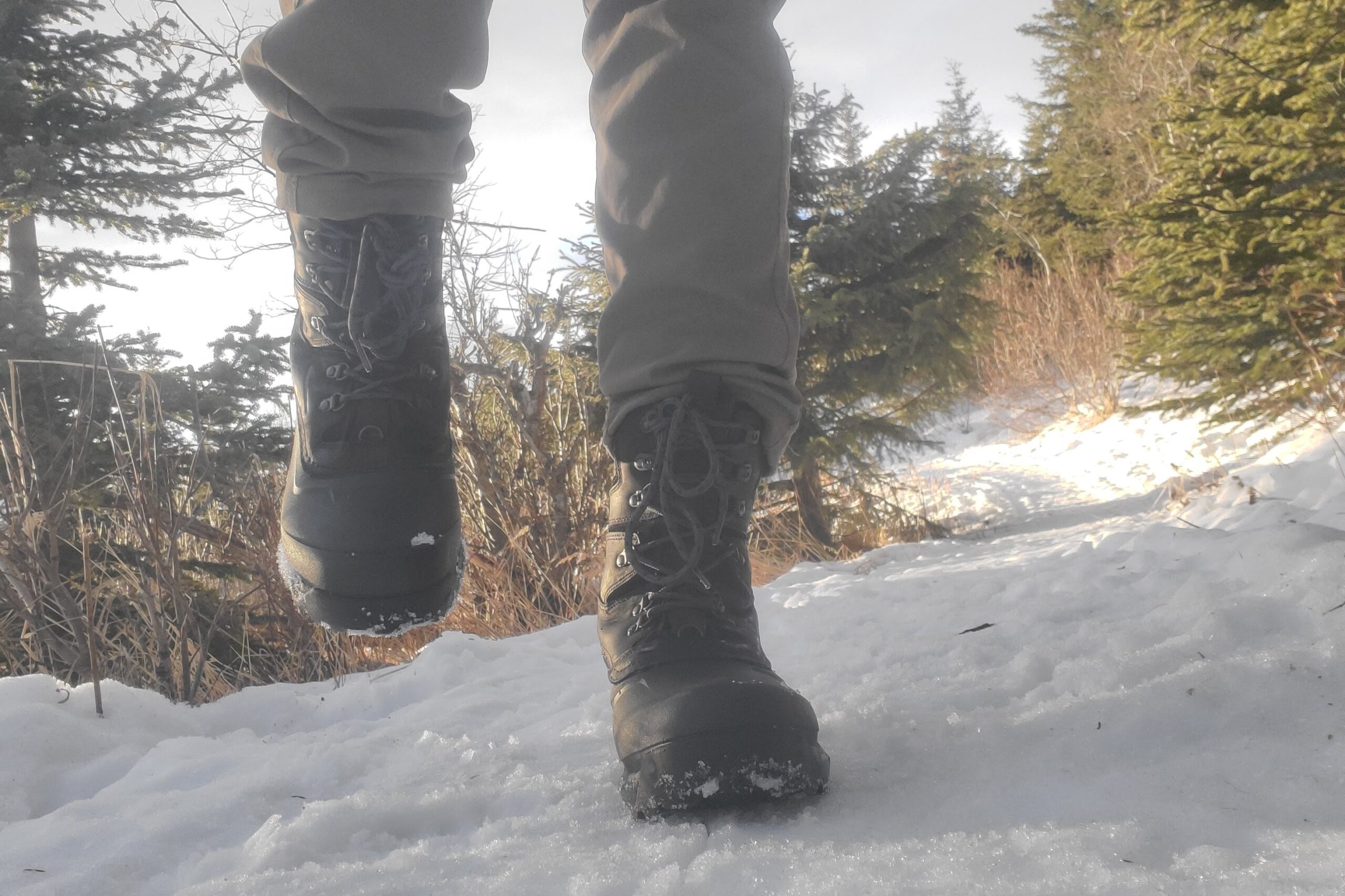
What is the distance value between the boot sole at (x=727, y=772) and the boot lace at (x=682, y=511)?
6.0 inches

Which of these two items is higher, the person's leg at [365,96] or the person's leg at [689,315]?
the person's leg at [365,96]

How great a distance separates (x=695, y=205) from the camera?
89 cm

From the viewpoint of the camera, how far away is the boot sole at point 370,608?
3.28 ft

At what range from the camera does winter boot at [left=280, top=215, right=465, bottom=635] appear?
100 cm

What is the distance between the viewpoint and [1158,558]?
136 centimetres

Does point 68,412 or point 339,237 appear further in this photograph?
point 68,412

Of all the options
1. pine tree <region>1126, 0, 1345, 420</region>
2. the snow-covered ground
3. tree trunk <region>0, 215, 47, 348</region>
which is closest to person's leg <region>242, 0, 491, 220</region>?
the snow-covered ground

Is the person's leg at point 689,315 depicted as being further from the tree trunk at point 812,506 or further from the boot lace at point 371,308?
the tree trunk at point 812,506

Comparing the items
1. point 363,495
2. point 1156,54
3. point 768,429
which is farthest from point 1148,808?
point 1156,54

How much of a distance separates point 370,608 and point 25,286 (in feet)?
29.2

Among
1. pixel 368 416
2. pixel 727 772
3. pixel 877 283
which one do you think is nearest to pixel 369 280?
pixel 368 416

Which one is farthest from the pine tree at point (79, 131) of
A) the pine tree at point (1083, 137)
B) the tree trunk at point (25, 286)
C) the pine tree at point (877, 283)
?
the pine tree at point (1083, 137)

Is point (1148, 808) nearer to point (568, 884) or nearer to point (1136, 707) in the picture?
point (1136, 707)

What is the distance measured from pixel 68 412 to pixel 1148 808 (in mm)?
6862
